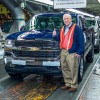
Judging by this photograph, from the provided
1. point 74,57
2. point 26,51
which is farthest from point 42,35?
point 74,57

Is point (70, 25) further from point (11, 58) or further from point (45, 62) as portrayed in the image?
point (11, 58)

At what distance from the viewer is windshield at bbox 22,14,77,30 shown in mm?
10445

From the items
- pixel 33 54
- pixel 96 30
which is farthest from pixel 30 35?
pixel 96 30

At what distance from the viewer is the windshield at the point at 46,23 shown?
34.3ft

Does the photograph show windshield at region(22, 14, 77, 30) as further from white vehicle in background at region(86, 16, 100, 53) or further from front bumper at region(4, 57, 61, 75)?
white vehicle in background at region(86, 16, 100, 53)

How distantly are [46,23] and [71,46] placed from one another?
2.60m

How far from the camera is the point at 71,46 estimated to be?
822cm

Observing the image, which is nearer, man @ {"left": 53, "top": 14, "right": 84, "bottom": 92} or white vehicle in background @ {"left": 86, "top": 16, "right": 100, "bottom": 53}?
man @ {"left": 53, "top": 14, "right": 84, "bottom": 92}

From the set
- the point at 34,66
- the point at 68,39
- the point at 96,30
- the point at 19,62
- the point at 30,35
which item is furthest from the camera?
the point at 96,30

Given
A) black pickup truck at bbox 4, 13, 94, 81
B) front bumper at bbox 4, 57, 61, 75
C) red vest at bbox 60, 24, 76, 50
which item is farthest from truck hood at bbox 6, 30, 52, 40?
red vest at bbox 60, 24, 76, 50

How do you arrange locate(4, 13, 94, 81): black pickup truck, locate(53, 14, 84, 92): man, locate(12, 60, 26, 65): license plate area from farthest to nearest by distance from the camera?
locate(12, 60, 26, 65): license plate area
locate(4, 13, 94, 81): black pickup truck
locate(53, 14, 84, 92): man

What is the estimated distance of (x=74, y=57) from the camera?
8.27m

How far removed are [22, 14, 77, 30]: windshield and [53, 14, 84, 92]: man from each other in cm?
206

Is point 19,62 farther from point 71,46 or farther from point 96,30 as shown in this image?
point 96,30
